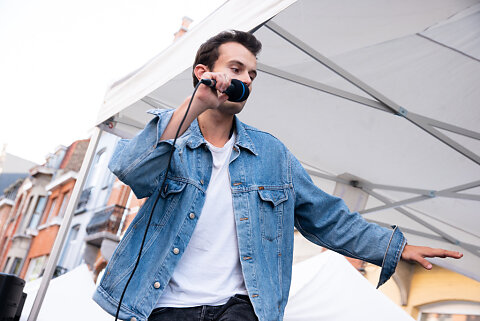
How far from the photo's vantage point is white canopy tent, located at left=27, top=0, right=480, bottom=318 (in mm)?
3596

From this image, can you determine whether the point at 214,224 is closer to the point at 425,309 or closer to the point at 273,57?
the point at 273,57

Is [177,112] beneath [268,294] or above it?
above

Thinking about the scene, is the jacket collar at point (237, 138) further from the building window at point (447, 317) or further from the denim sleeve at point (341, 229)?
the building window at point (447, 317)

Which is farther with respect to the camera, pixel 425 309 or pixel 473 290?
pixel 425 309

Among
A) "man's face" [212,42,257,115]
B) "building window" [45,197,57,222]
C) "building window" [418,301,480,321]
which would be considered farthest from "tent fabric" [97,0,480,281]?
"building window" [45,197,57,222]

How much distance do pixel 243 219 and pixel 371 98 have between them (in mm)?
3092

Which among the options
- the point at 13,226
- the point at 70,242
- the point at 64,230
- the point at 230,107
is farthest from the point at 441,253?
the point at 13,226

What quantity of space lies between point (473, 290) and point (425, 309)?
1.24 meters

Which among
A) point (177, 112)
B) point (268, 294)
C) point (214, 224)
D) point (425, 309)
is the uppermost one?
point (425, 309)

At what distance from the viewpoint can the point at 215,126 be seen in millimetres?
2170

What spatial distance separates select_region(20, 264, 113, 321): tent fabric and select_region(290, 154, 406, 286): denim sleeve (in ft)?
12.6

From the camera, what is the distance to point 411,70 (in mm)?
4133

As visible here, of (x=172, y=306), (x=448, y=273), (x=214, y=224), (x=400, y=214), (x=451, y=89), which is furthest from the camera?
(x=448, y=273)

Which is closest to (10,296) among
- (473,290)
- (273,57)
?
(273,57)
